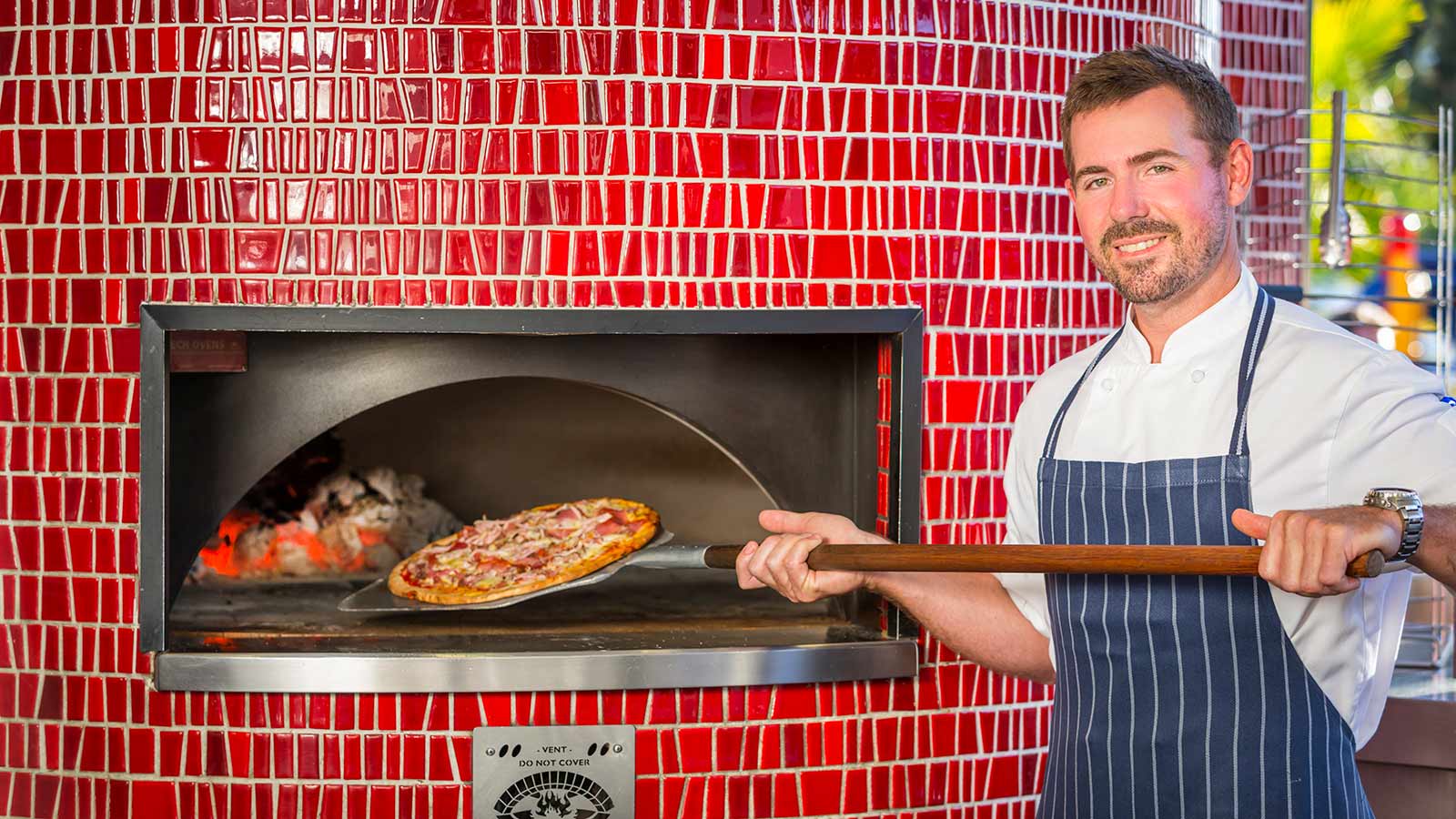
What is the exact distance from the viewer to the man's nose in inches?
62.9

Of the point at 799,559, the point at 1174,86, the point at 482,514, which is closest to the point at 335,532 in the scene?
the point at 482,514

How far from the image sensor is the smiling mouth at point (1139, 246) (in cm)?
159

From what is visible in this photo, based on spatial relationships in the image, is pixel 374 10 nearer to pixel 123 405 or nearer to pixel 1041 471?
pixel 123 405

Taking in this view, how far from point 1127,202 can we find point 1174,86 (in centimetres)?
15

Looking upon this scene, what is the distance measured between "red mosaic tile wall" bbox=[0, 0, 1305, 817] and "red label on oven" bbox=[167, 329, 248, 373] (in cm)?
10

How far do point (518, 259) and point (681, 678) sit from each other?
78cm

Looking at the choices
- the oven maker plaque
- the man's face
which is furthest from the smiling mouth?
the oven maker plaque

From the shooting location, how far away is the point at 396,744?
2.28 m

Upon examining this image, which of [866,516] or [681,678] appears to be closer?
[681,678]

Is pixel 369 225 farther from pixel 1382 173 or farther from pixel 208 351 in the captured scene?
pixel 1382 173

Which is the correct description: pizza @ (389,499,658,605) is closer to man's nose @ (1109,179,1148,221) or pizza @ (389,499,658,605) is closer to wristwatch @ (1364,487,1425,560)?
man's nose @ (1109,179,1148,221)

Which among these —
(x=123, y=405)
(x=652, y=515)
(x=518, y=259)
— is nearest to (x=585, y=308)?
(x=518, y=259)

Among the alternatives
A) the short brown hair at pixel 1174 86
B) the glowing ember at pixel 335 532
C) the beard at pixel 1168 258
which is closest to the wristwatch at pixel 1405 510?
the beard at pixel 1168 258

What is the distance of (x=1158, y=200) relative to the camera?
1.59 m
